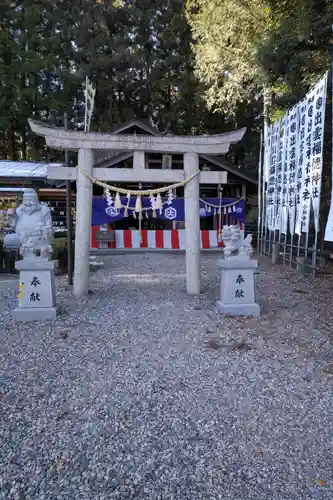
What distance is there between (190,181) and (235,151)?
48.7 ft

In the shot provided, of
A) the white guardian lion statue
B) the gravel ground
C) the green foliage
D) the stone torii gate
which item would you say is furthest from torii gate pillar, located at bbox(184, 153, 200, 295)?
the green foliage

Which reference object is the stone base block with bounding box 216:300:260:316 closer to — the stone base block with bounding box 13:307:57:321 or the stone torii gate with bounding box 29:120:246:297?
the stone torii gate with bounding box 29:120:246:297

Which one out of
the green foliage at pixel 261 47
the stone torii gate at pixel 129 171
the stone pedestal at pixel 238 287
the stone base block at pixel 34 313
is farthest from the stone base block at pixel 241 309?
the green foliage at pixel 261 47

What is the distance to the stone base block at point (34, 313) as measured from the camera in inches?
195

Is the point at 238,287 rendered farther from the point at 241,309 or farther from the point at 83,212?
the point at 83,212

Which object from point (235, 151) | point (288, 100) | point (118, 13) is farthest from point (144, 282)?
point (118, 13)

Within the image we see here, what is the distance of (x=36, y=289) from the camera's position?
5055 millimetres

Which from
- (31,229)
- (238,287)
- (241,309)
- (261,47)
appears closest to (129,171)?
(31,229)

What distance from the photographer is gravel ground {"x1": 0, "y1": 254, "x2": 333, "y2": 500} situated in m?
2.00

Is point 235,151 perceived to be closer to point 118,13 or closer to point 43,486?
point 118,13

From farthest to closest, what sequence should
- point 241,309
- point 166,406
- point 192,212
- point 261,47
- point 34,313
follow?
point 261,47 < point 192,212 < point 241,309 < point 34,313 < point 166,406

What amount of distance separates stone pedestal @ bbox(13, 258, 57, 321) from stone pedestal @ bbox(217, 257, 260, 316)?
96.8 inches

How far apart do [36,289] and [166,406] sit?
3.01 meters

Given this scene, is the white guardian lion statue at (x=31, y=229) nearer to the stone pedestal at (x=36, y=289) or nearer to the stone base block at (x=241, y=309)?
the stone pedestal at (x=36, y=289)
